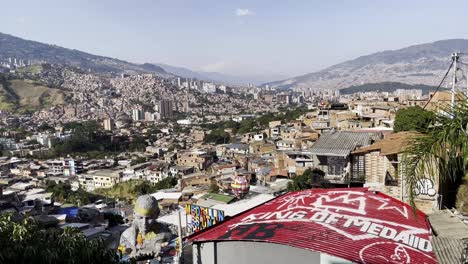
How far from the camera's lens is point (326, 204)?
18.9ft

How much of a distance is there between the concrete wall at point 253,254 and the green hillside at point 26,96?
4737 inches

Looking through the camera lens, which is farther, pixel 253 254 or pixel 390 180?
pixel 390 180

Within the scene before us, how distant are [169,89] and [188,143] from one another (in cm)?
10177

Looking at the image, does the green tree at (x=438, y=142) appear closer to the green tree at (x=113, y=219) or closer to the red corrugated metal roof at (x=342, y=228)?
the red corrugated metal roof at (x=342, y=228)

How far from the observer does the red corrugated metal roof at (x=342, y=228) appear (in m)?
4.26

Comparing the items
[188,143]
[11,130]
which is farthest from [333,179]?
[11,130]

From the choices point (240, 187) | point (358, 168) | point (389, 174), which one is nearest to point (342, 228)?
point (389, 174)

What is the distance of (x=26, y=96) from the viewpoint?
121 metres

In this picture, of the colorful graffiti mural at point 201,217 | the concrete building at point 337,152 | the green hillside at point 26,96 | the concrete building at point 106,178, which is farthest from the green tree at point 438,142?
the green hillside at point 26,96

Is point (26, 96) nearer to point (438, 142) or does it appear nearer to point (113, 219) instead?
point (113, 219)

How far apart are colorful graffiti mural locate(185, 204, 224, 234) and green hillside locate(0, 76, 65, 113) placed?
376ft

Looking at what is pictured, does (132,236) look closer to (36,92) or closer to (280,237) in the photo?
(280,237)

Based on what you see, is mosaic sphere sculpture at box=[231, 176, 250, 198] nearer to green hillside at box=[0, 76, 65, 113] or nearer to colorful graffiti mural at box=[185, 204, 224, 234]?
colorful graffiti mural at box=[185, 204, 224, 234]

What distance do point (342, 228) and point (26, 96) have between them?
439 ft
